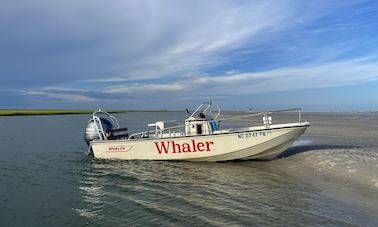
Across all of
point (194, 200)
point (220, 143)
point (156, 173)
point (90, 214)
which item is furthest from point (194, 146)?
point (90, 214)

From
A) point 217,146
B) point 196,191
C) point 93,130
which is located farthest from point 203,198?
point 93,130

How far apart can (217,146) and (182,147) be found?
182 centimetres

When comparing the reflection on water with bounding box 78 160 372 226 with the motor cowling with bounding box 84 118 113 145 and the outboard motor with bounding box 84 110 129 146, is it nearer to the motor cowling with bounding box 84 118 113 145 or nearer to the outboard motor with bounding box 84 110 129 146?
the outboard motor with bounding box 84 110 129 146

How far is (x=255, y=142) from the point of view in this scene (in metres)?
17.7

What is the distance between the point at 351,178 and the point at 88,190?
32.1 ft

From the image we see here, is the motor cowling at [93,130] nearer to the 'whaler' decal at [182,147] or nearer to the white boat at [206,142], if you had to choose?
the white boat at [206,142]

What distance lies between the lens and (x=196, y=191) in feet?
41.9

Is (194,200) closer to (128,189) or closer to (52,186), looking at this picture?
(128,189)

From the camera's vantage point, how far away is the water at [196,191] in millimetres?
9750

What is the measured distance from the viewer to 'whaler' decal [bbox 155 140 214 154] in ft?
59.7

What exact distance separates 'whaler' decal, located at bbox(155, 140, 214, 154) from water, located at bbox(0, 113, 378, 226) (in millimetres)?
747

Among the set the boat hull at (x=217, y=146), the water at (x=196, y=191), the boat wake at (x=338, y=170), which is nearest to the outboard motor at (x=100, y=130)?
the boat hull at (x=217, y=146)

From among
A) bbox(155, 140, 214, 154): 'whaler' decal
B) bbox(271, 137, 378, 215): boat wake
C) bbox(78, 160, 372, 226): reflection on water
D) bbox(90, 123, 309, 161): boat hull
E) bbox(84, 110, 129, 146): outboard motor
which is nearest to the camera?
bbox(78, 160, 372, 226): reflection on water

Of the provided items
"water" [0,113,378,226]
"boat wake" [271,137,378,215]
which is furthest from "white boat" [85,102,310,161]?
"boat wake" [271,137,378,215]
